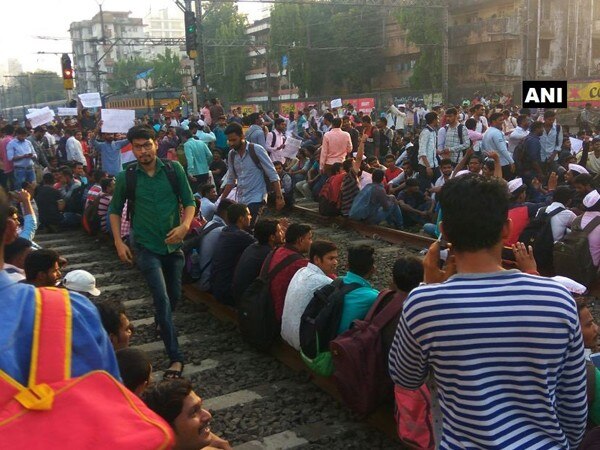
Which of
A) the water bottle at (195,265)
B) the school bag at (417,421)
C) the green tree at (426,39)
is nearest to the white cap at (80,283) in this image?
the school bag at (417,421)

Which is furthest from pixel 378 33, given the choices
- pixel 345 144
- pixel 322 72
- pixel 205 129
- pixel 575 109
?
pixel 345 144

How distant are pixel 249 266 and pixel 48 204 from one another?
6.58 m

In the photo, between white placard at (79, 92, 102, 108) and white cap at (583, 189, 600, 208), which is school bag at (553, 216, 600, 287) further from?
white placard at (79, 92, 102, 108)

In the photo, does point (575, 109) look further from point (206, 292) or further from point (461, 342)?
point (461, 342)

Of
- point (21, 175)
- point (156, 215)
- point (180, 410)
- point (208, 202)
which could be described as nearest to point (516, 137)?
point (208, 202)

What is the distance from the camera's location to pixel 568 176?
30.7ft

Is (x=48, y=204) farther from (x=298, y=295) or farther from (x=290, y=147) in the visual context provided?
(x=298, y=295)

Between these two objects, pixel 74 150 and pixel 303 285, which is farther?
pixel 74 150

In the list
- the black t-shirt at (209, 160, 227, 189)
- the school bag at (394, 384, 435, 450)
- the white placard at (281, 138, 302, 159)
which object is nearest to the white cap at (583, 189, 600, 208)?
the school bag at (394, 384, 435, 450)

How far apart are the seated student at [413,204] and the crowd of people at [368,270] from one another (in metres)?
0.04

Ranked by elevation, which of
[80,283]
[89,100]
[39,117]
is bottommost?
[80,283]

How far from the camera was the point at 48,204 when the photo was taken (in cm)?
1073

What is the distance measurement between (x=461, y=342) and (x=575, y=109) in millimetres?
26009

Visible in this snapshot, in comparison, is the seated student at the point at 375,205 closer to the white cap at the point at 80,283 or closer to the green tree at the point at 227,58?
the white cap at the point at 80,283
